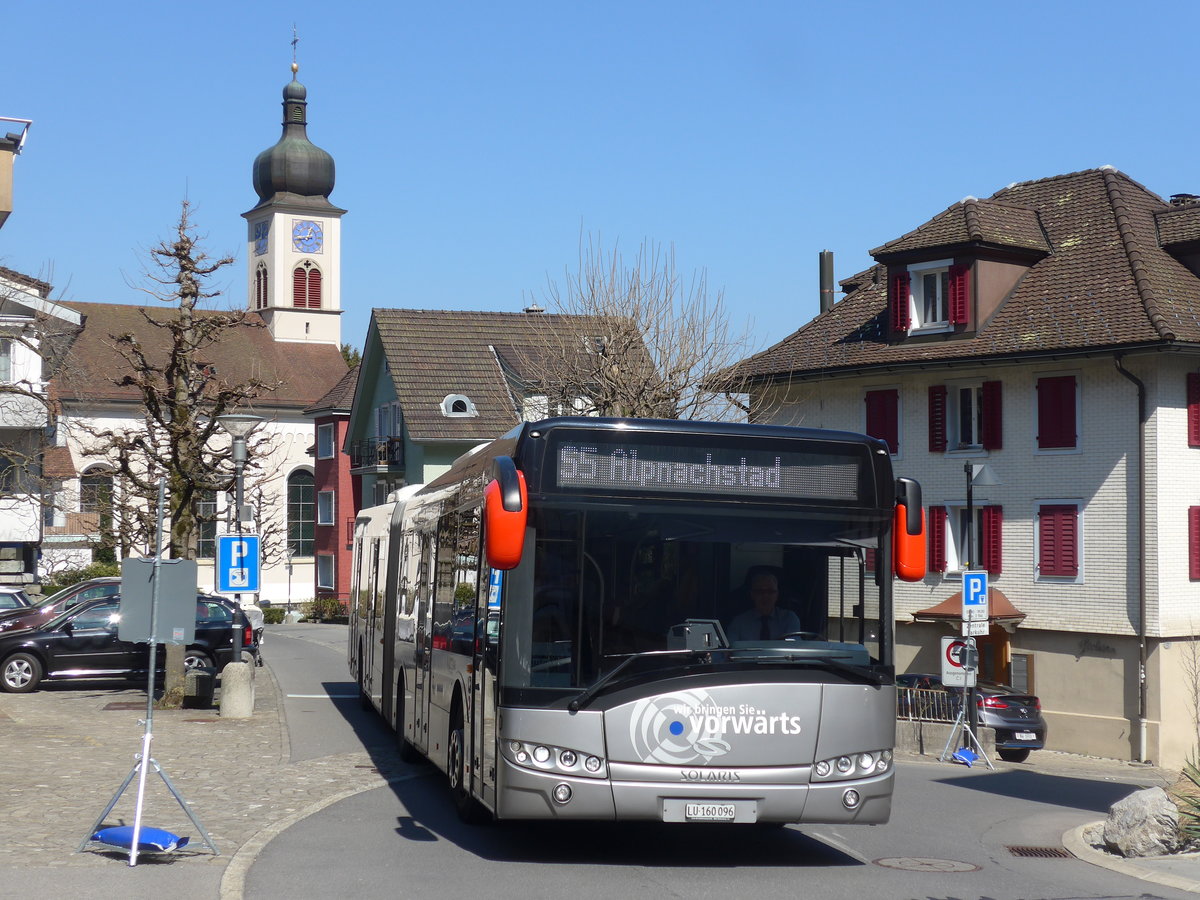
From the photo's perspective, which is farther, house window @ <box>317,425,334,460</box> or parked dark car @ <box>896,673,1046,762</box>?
house window @ <box>317,425,334,460</box>

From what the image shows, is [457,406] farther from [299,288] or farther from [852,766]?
[299,288]

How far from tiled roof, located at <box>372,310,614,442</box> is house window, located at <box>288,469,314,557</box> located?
80.5 feet

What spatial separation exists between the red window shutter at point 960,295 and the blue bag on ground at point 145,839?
30870mm

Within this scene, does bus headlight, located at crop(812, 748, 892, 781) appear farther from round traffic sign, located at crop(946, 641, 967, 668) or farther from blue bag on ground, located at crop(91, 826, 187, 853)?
round traffic sign, located at crop(946, 641, 967, 668)

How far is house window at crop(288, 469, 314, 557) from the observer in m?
80.6

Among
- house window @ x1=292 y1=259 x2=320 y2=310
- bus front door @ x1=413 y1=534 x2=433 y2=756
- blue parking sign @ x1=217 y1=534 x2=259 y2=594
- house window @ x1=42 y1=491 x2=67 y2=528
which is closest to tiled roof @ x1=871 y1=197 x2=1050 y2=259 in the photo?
blue parking sign @ x1=217 y1=534 x2=259 y2=594

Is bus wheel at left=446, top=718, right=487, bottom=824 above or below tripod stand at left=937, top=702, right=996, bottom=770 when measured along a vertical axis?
above

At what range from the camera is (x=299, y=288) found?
102 meters

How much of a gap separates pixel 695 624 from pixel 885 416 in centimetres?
3142

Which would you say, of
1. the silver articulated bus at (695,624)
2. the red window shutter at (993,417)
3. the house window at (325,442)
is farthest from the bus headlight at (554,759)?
the house window at (325,442)

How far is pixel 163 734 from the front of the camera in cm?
1964

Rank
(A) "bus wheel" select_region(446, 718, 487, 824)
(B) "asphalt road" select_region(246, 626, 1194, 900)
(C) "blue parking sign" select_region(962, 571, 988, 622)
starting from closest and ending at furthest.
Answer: (B) "asphalt road" select_region(246, 626, 1194, 900) → (A) "bus wheel" select_region(446, 718, 487, 824) → (C) "blue parking sign" select_region(962, 571, 988, 622)

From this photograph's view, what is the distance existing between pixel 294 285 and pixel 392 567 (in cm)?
8536

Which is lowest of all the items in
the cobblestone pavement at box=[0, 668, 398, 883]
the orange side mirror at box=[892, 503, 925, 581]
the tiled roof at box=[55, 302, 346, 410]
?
the cobblestone pavement at box=[0, 668, 398, 883]
